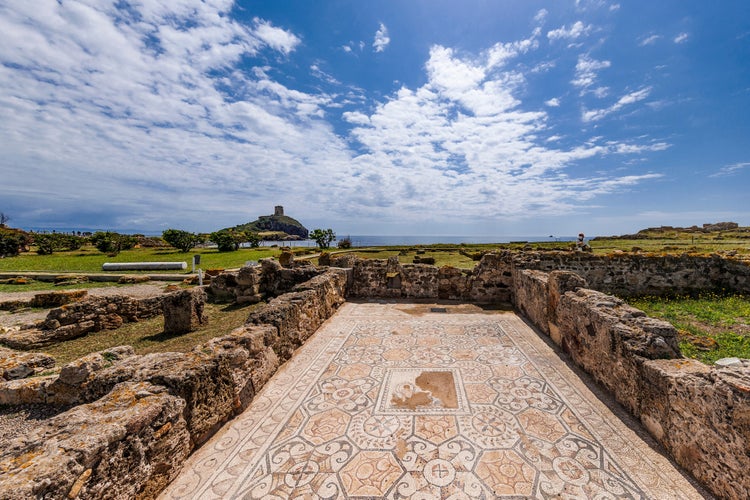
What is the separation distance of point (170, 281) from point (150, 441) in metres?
→ 20.1

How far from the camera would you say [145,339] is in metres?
8.62

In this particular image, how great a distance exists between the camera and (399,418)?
13.7ft

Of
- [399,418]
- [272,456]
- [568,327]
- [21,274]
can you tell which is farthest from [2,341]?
[21,274]

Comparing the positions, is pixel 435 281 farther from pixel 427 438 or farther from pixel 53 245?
pixel 53 245

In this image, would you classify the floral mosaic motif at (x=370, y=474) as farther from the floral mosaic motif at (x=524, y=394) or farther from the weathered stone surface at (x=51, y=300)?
the weathered stone surface at (x=51, y=300)

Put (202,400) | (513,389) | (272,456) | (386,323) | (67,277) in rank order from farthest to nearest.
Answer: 1. (67,277)
2. (386,323)
3. (513,389)
4. (202,400)
5. (272,456)

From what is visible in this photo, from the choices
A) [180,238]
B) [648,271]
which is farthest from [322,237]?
[648,271]

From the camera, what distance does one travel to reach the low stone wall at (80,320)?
331 inches

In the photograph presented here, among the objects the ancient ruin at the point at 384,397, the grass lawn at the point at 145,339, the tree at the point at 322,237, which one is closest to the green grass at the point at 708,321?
the ancient ruin at the point at 384,397

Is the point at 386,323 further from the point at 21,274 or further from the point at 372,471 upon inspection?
the point at 21,274

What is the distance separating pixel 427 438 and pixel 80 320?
37.3ft

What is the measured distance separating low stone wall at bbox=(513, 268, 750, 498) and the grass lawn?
26.4 ft

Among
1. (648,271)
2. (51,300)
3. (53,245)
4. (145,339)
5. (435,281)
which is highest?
(53,245)

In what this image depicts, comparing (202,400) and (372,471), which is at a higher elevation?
(202,400)
